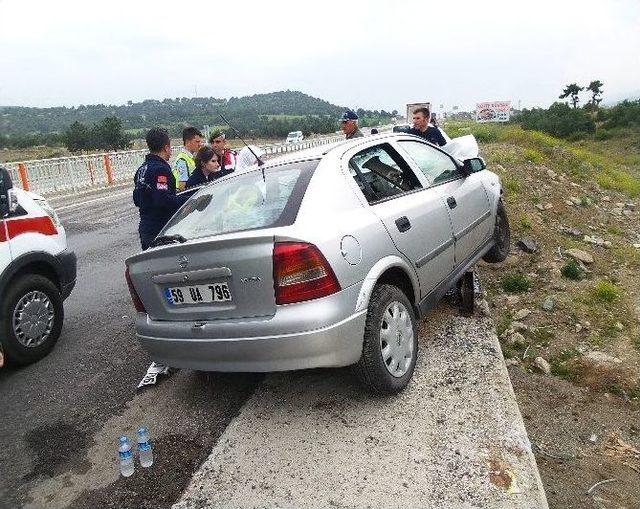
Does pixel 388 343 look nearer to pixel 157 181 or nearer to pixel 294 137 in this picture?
pixel 157 181

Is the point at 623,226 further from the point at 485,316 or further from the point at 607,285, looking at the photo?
the point at 485,316

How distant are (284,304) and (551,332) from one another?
10.3ft

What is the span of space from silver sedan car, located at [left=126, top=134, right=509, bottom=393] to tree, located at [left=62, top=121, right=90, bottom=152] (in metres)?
49.6

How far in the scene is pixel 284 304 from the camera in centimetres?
279

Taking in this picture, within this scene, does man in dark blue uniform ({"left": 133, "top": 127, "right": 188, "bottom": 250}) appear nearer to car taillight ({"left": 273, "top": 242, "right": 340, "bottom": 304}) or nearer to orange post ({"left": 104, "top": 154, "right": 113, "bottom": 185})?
car taillight ({"left": 273, "top": 242, "right": 340, "bottom": 304})

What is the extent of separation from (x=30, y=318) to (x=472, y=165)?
409cm

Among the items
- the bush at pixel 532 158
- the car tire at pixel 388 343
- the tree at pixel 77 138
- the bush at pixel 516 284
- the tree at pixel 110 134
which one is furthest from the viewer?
the tree at pixel 77 138

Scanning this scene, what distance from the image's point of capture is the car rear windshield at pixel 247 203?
3.06 meters

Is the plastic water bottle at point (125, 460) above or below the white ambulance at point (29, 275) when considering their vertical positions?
below

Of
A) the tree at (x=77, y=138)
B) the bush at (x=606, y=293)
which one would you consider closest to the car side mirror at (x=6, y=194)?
the bush at (x=606, y=293)

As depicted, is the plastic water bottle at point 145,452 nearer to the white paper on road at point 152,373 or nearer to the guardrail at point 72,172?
the white paper on road at point 152,373

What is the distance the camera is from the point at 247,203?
3330 millimetres

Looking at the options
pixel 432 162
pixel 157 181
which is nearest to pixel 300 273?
pixel 157 181

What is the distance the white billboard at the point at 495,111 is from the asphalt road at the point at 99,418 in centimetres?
6657
